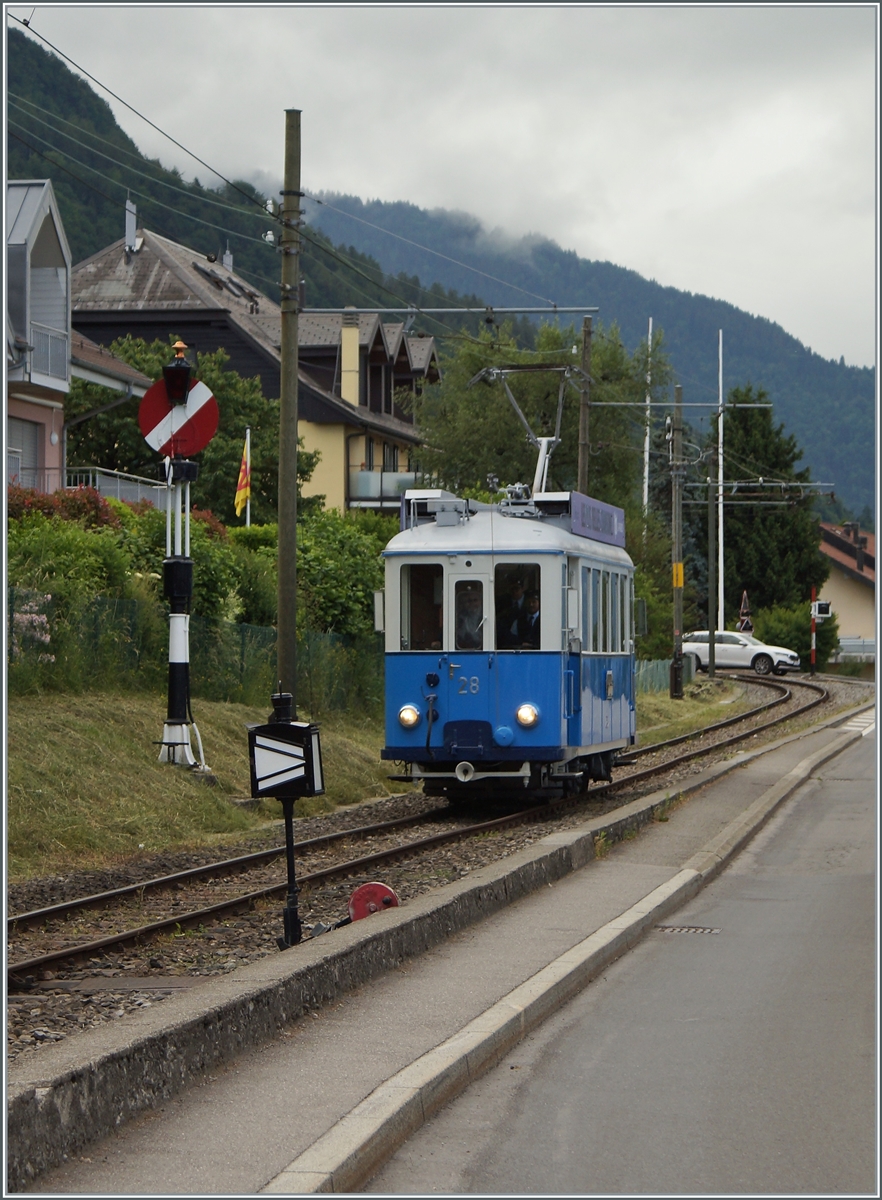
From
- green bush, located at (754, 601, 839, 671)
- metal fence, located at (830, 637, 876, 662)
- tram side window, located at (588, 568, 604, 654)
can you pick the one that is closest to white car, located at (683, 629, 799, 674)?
green bush, located at (754, 601, 839, 671)

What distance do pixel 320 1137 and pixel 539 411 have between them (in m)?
53.0

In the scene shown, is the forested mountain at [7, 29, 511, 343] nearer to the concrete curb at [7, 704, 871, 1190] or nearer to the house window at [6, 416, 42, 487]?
the house window at [6, 416, 42, 487]

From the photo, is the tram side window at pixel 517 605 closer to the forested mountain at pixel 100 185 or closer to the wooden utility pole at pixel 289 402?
the wooden utility pole at pixel 289 402

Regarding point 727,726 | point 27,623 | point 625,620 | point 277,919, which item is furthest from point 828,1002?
point 727,726

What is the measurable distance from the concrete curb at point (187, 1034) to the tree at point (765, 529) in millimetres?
74768

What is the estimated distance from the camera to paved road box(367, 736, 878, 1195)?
5.60 m

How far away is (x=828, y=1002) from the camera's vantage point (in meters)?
8.69

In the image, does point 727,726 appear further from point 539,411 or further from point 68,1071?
point 68,1071

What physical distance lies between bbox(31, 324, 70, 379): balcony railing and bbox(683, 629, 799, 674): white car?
33577 millimetres

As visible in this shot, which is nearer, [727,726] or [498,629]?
[498,629]

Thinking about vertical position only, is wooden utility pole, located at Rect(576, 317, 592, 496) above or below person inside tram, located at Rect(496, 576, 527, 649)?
above

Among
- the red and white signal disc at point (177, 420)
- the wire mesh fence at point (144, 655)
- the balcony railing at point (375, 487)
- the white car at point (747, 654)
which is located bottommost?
the white car at point (747, 654)

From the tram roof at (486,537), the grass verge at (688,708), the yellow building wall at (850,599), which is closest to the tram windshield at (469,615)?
the tram roof at (486,537)

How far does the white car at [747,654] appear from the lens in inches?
2459
